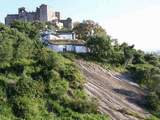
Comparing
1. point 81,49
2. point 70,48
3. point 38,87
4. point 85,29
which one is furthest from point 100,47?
point 38,87

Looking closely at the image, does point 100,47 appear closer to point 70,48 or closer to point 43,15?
point 70,48

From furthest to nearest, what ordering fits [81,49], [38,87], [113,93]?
[81,49], [113,93], [38,87]

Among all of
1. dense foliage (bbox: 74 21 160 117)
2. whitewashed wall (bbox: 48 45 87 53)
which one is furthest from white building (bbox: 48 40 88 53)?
dense foliage (bbox: 74 21 160 117)

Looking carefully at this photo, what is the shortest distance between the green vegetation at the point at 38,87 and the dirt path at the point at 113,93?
2360mm

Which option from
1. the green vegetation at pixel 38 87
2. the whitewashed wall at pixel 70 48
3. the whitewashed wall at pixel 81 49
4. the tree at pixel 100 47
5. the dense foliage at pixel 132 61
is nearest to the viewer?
the green vegetation at pixel 38 87

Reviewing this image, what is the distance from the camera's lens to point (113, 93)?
61062 millimetres

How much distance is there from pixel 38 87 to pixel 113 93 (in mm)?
13993

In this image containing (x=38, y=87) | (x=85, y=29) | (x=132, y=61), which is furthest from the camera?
(x=85, y=29)

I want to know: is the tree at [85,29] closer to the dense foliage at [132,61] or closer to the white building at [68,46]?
the dense foliage at [132,61]

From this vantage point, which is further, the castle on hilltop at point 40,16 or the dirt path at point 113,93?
the castle on hilltop at point 40,16

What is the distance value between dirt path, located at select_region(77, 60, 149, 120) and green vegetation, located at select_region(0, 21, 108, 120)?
236 centimetres

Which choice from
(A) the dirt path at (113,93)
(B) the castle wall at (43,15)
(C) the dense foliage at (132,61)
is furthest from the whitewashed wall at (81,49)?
(B) the castle wall at (43,15)

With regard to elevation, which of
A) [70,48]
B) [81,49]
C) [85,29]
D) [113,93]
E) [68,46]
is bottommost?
[113,93]

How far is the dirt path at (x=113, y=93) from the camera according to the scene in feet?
179
